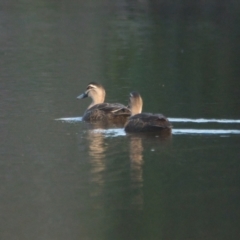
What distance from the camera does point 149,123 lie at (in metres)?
13.6

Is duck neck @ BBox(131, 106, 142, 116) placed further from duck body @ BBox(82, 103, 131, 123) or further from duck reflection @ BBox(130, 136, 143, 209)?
duck reflection @ BBox(130, 136, 143, 209)

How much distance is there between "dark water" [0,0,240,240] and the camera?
30.3 feet

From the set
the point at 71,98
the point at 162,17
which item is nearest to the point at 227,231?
the point at 71,98

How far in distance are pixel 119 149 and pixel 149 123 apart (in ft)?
3.91

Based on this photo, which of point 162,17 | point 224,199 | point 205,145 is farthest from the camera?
point 162,17

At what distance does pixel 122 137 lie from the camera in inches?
535

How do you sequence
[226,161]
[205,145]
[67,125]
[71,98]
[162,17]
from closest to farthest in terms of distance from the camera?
[226,161], [205,145], [67,125], [71,98], [162,17]

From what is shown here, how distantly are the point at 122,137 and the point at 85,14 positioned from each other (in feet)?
102

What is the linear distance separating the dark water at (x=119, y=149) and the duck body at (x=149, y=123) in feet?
0.62

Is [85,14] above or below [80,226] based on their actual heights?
above

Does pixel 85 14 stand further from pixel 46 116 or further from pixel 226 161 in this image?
pixel 226 161

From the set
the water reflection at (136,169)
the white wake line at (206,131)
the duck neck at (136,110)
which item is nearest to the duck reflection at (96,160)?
the water reflection at (136,169)

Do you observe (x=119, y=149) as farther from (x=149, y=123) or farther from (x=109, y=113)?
(x=109, y=113)

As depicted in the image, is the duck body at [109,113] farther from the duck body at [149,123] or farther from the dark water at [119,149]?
the duck body at [149,123]
